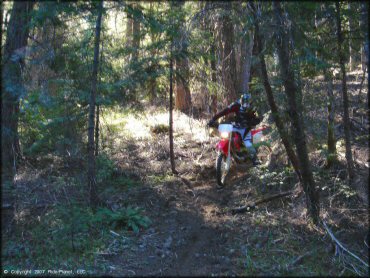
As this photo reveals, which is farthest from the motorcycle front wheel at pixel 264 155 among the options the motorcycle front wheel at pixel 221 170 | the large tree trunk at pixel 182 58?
the large tree trunk at pixel 182 58

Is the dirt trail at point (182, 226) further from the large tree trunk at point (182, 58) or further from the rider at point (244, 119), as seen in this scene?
the large tree trunk at point (182, 58)

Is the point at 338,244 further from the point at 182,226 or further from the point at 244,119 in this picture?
the point at 244,119

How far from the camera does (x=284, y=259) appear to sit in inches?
240

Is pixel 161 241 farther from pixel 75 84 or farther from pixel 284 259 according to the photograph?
pixel 75 84

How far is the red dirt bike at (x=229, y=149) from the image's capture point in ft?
31.1

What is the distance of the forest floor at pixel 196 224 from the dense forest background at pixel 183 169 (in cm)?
3

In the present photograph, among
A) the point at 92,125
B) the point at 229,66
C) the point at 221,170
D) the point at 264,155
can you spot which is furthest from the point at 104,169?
the point at 229,66

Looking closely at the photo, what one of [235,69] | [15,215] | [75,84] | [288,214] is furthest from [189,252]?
[235,69]

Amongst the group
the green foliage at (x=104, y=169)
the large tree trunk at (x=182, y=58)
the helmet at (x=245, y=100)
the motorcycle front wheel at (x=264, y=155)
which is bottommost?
the green foliage at (x=104, y=169)

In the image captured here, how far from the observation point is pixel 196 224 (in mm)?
7645

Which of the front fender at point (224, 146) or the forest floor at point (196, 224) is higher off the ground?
the front fender at point (224, 146)

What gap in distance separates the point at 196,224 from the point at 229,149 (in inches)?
96.6

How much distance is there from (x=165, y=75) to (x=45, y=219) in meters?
4.47

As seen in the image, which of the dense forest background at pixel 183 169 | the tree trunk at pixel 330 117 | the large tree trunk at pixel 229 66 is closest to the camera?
the dense forest background at pixel 183 169
